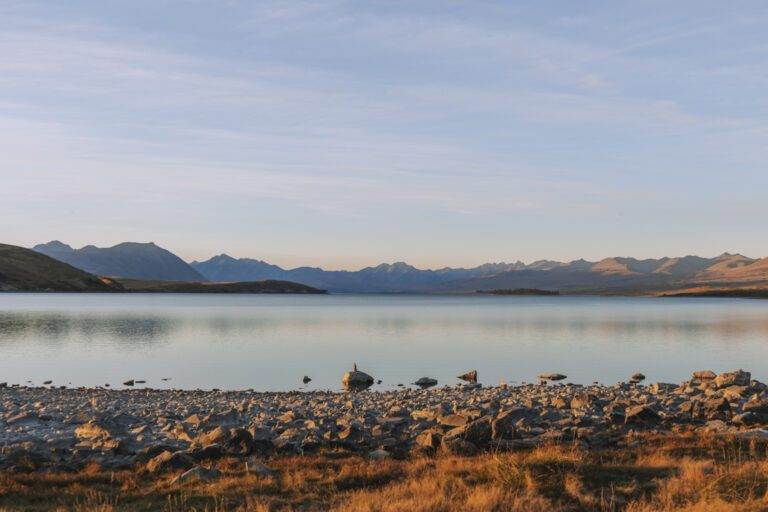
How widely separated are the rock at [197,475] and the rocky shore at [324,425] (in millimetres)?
77

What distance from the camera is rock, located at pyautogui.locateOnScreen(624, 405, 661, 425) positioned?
81.3 feet

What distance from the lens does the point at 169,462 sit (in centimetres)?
1741

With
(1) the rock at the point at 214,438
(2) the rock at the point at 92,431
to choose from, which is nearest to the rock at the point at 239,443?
(1) the rock at the point at 214,438

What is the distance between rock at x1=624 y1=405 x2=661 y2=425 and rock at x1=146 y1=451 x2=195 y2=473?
16889mm

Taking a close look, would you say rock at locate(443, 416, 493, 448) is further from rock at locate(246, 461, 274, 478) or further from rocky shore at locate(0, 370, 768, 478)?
rock at locate(246, 461, 274, 478)

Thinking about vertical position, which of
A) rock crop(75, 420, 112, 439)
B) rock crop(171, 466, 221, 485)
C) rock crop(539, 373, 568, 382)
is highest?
rock crop(171, 466, 221, 485)

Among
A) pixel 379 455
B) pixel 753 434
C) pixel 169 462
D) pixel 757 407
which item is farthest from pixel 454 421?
pixel 757 407

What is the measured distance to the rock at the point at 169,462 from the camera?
17125 millimetres

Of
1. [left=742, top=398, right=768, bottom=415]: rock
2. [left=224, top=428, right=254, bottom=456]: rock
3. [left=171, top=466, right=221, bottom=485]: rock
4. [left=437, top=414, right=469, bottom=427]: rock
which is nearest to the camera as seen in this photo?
[left=171, top=466, right=221, bottom=485]: rock

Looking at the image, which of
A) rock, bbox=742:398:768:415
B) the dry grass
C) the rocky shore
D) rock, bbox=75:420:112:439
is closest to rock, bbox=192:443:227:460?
the rocky shore

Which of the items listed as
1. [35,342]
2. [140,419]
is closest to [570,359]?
[140,419]

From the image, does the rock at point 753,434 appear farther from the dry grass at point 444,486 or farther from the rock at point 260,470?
the rock at point 260,470

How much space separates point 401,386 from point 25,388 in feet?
85.6

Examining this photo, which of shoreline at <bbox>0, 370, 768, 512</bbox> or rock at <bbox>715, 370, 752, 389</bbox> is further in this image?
rock at <bbox>715, 370, 752, 389</bbox>
